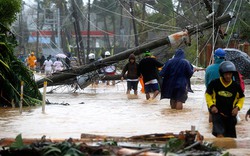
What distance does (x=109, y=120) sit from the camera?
13898 millimetres

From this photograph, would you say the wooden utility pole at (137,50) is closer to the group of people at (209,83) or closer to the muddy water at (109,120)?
Result: the group of people at (209,83)

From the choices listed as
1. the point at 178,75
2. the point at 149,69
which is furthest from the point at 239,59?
the point at 149,69

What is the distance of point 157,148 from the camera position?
705 centimetres

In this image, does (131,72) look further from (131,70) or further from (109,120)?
(109,120)

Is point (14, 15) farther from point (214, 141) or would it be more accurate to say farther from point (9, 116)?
point (214, 141)

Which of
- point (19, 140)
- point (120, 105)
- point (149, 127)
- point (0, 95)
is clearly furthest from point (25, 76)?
point (19, 140)

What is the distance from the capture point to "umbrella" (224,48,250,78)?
16.3 meters

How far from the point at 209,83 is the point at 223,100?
1.10 ft

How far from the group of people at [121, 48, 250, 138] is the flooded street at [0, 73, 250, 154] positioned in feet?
1.18

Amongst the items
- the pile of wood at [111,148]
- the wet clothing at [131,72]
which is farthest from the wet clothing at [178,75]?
the pile of wood at [111,148]

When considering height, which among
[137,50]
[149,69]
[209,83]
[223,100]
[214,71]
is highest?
[137,50]

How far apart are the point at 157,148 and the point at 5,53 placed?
10566 millimetres

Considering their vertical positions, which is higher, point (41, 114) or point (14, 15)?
point (14, 15)

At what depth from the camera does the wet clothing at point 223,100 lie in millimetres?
9125
